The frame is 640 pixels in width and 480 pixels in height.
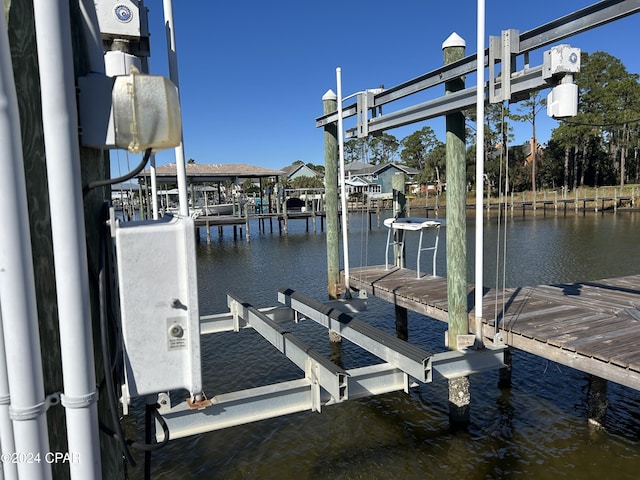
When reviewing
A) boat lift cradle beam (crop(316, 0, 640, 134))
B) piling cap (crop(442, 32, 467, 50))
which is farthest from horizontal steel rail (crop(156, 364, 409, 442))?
piling cap (crop(442, 32, 467, 50))

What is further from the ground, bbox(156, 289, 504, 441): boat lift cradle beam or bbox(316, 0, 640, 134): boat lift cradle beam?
bbox(316, 0, 640, 134): boat lift cradle beam

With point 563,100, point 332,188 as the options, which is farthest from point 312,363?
point 332,188

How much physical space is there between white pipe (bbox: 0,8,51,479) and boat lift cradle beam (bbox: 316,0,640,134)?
199 inches

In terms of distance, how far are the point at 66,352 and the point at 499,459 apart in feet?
21.3

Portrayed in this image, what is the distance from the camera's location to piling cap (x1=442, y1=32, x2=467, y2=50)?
6652mm

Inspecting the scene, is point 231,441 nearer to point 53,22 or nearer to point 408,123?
point 408,123

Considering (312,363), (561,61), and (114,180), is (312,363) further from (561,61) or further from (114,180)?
(561,61)

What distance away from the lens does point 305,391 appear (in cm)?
480

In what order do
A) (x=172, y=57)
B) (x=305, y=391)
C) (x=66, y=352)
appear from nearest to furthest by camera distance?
(x=66, y=352)
(x=172, y=57)
(x=305, y=391)

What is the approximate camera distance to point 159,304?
192 centimetres

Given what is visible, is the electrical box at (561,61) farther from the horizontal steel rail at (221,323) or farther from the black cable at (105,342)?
the horizontal steel rail at (221,323)

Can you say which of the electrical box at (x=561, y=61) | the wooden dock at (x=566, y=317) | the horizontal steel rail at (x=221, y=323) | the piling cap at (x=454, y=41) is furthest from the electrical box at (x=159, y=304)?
the piling cap at (x=454, y=41)

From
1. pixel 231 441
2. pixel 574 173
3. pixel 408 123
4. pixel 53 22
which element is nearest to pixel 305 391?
pixel 231 441

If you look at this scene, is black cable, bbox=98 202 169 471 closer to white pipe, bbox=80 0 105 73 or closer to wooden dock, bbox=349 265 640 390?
white pipe, bbox=80 0 105 73
